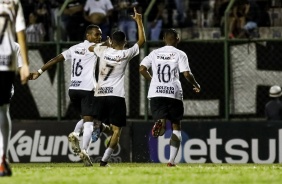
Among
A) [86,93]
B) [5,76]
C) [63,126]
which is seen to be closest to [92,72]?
[86,93]

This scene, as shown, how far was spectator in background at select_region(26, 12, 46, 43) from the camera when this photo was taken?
21.9 m

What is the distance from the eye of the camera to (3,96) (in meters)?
11.4

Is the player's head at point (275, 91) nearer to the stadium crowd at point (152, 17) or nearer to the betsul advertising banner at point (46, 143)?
the stadium crowd at point (152, 17)

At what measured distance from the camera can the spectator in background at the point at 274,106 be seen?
20.5 metres

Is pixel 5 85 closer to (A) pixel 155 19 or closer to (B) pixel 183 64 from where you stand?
(B) pixel 183 64

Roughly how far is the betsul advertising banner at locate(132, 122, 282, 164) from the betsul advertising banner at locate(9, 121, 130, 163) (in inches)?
23.5

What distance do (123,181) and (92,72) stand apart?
6.81 m

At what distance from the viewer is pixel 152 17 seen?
70.0ft

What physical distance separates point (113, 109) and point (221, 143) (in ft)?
15.6

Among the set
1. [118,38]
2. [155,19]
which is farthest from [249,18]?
[118,38]

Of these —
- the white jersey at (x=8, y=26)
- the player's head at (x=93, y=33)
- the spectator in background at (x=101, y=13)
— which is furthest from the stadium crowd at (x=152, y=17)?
the white jersey at (x=8, y=26)

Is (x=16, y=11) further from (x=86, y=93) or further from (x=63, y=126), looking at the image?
(x=63, y=126)

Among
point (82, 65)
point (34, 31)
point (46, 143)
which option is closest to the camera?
point (82, 65)

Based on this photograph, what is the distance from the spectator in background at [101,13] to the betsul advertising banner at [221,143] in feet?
7.53
